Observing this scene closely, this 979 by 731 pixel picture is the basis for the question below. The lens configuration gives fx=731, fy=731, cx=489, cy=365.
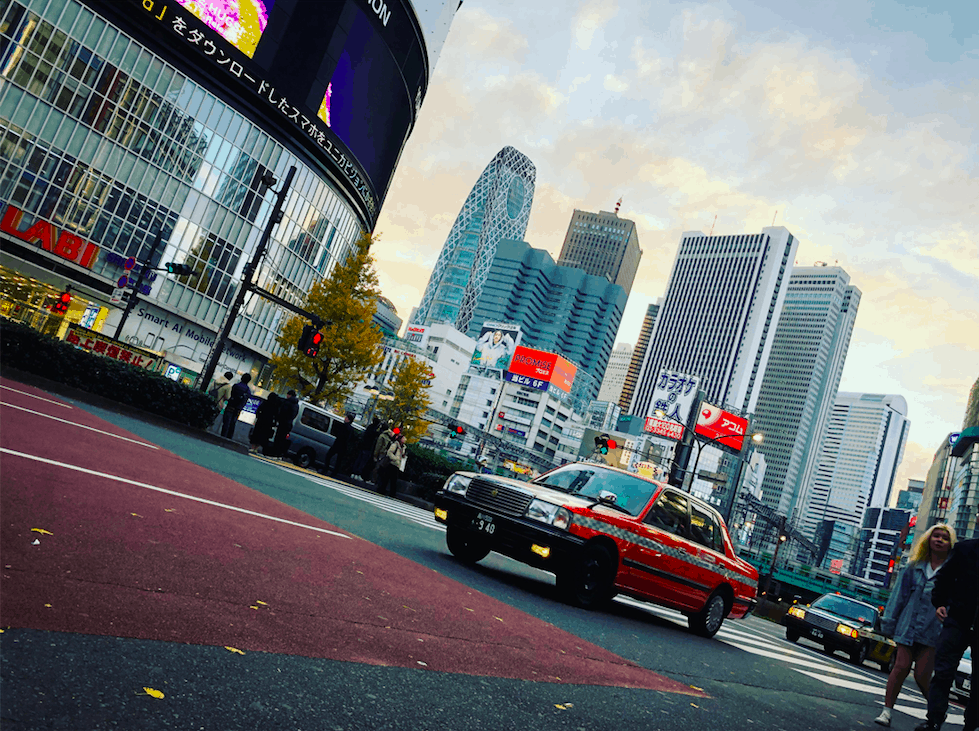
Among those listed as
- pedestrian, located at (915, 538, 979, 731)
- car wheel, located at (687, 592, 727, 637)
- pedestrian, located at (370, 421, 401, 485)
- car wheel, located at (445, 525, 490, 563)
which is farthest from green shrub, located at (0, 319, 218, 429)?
pedestrian, located at (915, 538, 979, 731)

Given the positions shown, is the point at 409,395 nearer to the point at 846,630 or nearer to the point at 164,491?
the point at 846,630

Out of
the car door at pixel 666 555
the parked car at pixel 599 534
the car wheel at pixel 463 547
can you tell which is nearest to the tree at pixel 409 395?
the car wheel at pixel 463 547

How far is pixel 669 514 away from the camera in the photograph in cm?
920

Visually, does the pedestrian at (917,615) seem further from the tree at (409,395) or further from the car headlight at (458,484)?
the tree at (409,395)

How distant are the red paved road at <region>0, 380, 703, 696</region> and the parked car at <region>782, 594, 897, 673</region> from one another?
1197 cm

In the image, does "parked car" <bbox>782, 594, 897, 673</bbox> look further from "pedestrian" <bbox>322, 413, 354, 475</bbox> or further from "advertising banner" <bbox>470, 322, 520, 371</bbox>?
"advertising banner" <bbox>470, 322, 520, 371</bbox>

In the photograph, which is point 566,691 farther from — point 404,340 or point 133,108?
point 404,340

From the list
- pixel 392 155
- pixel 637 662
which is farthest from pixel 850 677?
pixel 392 155

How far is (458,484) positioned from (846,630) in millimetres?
11031

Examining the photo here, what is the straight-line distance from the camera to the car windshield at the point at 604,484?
350 inches

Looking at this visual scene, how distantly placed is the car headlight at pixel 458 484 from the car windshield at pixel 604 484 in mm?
975

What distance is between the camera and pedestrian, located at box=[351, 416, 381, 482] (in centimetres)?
2088

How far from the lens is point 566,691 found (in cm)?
417

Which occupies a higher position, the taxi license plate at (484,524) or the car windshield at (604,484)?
the car windshield at (604,484)
